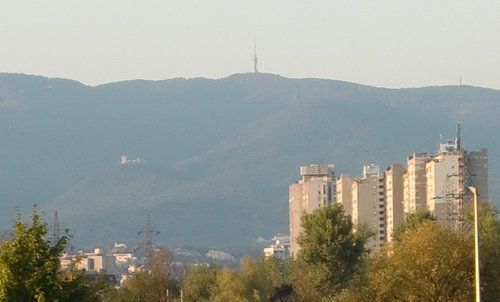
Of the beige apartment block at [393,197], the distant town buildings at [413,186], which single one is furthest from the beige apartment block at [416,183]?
the beige apartment block at [393,197]

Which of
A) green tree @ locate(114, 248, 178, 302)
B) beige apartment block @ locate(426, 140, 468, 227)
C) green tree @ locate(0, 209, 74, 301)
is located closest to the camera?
green tree @ locate(0, 209, 74, 301)

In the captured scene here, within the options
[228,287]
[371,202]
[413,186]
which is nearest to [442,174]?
[413,186]

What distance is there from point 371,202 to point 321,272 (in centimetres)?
10006

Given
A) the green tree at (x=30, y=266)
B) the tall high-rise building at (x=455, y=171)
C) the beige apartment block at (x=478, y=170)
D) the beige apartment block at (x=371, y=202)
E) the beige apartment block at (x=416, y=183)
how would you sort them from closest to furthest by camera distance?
the green tree at (x=30, y=266)
the tall high-rise building at (x=455, y=171)
the beige apartment block at (x=478, y=170)
the beige apartment block at (x=416, y=183)
the beige apartment block at (x=371, y=202)

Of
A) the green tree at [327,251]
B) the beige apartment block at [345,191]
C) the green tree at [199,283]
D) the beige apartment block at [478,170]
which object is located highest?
the beige apartment block at [478,170]

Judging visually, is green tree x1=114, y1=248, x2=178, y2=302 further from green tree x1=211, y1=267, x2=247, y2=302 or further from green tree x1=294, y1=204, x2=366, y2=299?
green tree x1=294, y1=204, x2=366, y2=299

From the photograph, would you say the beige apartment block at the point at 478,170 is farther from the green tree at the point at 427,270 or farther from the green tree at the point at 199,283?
the green tree at the point at 427,270

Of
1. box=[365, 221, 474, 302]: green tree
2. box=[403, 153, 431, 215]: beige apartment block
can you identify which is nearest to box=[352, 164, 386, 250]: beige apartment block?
box=[403, 153, 431, 215]: beige apartment block

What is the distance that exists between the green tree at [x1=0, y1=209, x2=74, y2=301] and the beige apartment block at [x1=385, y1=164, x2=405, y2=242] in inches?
4693

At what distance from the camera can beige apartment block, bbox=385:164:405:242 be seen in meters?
163

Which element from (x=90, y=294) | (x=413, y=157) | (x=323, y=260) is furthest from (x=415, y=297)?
(x=413, y=157)

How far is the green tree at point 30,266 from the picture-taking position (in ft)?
127

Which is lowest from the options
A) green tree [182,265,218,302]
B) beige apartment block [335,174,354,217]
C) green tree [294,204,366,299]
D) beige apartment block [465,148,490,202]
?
green tree [182,265,218,302]

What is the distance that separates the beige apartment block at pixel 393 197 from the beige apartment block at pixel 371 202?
1.20 meters
